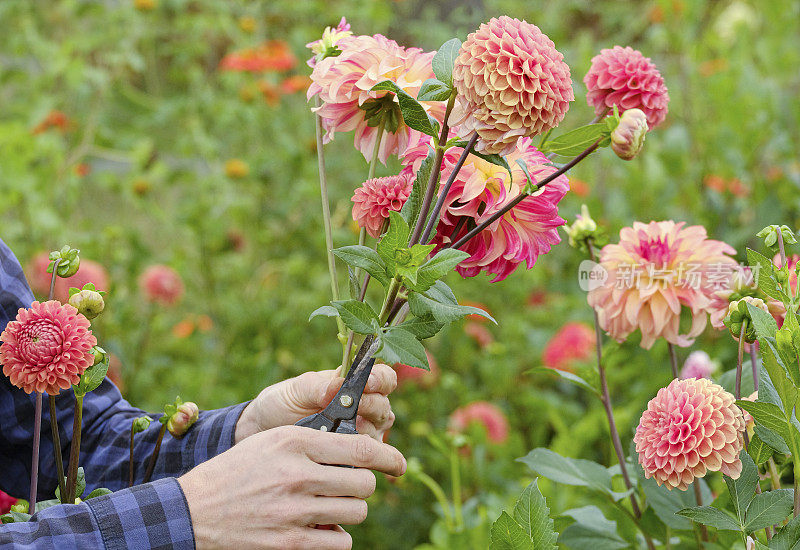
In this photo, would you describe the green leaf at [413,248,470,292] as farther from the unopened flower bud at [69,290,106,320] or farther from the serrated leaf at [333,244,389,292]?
the unopened flower bud at [69,290,106,320]

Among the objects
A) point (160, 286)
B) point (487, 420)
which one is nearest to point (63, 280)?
point (160, 286)

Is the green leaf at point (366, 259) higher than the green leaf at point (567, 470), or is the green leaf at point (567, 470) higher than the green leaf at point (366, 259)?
the green leaf at point (366, 259)

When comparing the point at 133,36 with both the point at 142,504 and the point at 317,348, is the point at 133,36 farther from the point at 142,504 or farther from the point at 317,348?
the point at 142,504

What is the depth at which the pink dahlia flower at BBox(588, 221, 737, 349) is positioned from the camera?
2.15 ft

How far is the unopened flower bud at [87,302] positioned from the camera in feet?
1.71

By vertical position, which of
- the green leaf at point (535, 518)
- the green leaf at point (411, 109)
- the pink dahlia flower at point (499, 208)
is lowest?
the green leaf at point (535, 518)

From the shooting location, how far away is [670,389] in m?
0.54

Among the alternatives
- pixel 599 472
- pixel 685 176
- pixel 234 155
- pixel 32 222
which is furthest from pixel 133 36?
pixel 599 472

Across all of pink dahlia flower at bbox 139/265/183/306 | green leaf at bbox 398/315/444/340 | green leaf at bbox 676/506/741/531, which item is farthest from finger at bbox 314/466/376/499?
pink dahlia flower at bbox 139/265/183/306

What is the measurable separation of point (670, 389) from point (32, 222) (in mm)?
1426

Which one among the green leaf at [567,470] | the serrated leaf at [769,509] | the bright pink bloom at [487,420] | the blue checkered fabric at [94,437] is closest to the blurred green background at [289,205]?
the bright pink bloom at [487,420]

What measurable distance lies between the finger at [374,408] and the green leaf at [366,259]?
132 millimetres

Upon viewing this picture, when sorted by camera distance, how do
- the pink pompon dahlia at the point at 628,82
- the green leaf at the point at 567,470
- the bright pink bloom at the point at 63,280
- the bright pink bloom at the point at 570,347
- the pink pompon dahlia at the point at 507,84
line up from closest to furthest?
the pink pompon dahlia at the point at 507,84, the pink pompon dahlia at the point at 628,82, the green leaf at the point at 567,470, the bright pink bloom at the point at 63,280, the bright pink bloom at the point at 570,347

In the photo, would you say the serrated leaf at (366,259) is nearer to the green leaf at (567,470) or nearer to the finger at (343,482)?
the finger at (343,482)
